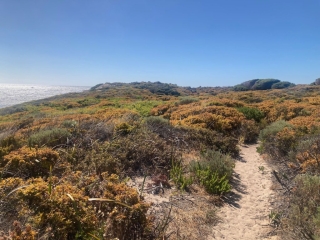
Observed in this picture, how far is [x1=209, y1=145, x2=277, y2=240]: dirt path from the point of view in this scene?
4383 mm

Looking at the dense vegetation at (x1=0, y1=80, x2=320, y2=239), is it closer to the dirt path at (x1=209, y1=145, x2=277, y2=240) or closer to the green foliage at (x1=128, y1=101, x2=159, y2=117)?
the dirt path at (x1=209, y1=145, x2=277, y2=240)

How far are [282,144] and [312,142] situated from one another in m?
1.43

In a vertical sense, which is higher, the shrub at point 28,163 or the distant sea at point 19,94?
the shrub at point 28,163

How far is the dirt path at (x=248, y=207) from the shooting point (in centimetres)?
438

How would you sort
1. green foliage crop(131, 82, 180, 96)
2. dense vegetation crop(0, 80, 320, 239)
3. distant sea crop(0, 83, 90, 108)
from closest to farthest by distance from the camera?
dense vegetation crop(0, 80, 320, 239)
distant sea crop(0, 83, 90, 108)
green foliage crop(131, 82, 180, 96)

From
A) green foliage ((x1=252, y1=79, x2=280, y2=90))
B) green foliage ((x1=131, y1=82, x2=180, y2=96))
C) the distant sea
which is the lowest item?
the distant sea

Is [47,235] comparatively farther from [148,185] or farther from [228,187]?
[228,187]

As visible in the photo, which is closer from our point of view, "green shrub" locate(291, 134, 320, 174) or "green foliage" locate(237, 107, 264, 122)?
"green shrub" locate(291, 134, 320, 174)

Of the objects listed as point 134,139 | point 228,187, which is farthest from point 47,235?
point 134,139

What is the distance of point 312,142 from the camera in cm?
672

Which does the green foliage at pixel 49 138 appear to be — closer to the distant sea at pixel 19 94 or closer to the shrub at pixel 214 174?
the shrub at pixel 214 174

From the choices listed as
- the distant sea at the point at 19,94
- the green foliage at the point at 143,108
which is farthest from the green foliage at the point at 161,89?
the green foliage at the point at 143,108

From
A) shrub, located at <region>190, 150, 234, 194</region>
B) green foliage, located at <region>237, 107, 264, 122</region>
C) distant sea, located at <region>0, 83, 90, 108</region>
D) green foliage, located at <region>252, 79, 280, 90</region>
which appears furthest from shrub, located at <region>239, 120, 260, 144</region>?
green foliage, located at <region>252, 79, 280, 90</region>

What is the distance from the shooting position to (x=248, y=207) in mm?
5438
